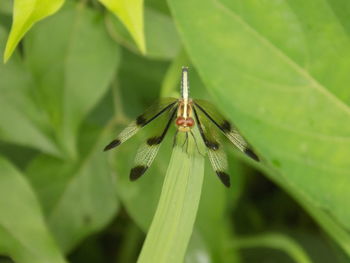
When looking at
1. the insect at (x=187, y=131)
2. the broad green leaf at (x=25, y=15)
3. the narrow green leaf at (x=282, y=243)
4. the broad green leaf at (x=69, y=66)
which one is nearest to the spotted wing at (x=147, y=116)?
the insect at (x=187, y=131)

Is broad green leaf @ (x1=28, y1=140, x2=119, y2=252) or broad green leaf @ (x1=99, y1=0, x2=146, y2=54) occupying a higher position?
broad green leaf @ (x1=99, y1=0, x2=146, y2=54)

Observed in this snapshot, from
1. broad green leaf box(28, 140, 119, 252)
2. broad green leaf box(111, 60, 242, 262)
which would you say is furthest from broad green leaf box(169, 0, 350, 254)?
broad green leaf box(28, 140, 119, 252)

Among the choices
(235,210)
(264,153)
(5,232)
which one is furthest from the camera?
(235,210)

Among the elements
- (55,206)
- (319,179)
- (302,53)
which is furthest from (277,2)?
(55,206)

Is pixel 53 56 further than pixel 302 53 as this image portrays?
Yes

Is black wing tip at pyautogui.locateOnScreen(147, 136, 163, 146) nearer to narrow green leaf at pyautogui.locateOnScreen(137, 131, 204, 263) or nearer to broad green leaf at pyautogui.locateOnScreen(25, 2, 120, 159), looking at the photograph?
narrow green leaf at pyautogui.locateOnScreen(137, 131, 204, 263)

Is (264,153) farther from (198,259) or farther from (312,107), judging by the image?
(198,259)
